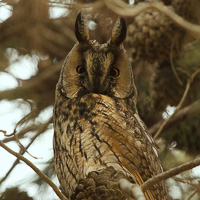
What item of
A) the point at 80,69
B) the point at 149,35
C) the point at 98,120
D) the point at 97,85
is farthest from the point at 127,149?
the point at 149,35

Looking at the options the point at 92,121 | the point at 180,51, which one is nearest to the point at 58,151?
the point at 92,121

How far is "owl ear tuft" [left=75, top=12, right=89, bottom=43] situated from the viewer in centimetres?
197

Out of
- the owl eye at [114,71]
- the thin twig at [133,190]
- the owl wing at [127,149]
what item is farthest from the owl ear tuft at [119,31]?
the thin twig at [133,190]

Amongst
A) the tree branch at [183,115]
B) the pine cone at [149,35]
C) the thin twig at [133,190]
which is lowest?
the thin twig at [133,190]

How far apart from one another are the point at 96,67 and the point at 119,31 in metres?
0.22

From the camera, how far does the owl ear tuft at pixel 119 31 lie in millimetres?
1972

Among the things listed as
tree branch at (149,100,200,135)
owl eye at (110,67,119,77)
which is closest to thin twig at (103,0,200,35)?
owl eye at (110,67,119,77)

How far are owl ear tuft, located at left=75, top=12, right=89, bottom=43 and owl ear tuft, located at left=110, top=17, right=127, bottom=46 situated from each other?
0.46 ft

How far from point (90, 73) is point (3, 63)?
0.79 m

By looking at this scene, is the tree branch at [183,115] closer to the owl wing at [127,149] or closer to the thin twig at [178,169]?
the owl wing at [127,149]

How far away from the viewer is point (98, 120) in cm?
188

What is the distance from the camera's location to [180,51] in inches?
106

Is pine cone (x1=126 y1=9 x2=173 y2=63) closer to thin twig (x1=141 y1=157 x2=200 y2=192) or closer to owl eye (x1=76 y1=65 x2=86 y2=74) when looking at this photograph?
owl eye (x1=76 y1=65 x2=86 y2=74)

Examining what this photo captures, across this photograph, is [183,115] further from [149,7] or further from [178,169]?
[178,169]
